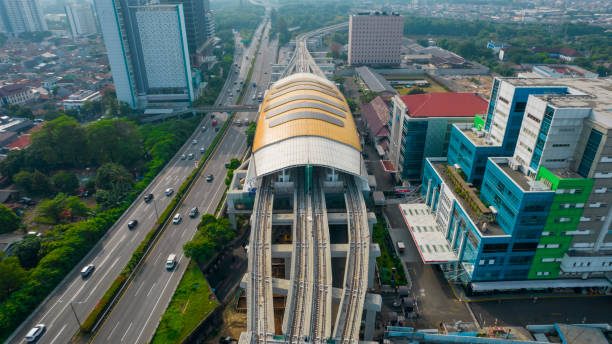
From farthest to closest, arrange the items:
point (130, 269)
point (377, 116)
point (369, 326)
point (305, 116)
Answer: point (377, 116) < point (305, 116) < point (130, 269) < point (369, 326)

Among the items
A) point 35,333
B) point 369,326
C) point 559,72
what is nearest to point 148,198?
point 35,333

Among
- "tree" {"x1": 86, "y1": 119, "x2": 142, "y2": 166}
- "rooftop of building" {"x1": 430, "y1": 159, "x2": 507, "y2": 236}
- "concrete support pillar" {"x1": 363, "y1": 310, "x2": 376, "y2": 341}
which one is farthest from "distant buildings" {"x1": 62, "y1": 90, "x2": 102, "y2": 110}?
"concrete support pillar" {"x1": 363, "y1": 310, "x2": 376, "y2": 341}

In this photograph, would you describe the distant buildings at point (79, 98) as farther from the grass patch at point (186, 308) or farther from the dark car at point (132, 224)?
the grass patch at point (186, 308)

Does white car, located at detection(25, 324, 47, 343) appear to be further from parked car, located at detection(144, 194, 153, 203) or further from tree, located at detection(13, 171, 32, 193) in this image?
tree, located at detection(13, 171, 32, 193)

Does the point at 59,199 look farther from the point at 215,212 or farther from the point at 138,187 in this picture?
the point at 215,212

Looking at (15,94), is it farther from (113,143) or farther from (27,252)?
(27,252)

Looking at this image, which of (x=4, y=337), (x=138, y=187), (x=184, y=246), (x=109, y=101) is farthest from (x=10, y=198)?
(x=109, y=101)
